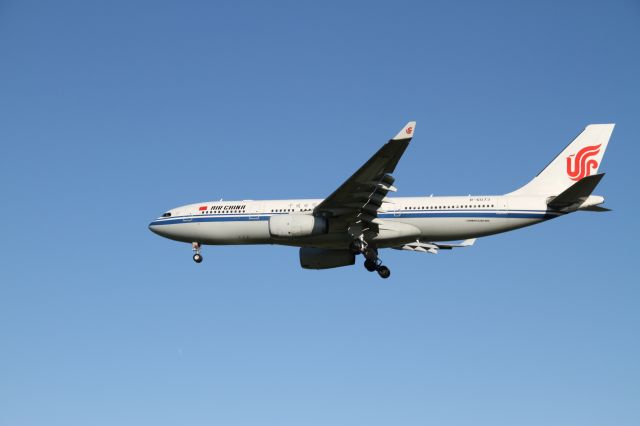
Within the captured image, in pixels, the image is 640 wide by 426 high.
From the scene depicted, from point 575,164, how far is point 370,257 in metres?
10.4

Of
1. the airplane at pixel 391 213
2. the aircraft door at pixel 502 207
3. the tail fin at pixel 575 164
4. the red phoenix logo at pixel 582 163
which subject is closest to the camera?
the airplane at pixel 391 213

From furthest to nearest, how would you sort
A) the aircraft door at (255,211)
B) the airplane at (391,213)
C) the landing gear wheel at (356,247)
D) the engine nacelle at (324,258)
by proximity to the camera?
the engine nacelle at (324,258)
the aircraft door at (255,211)
the landing gear wheel at (356,247)
the airplane at (391,213)

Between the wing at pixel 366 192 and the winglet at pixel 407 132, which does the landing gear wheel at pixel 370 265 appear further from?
the winglet at pixel 407 132

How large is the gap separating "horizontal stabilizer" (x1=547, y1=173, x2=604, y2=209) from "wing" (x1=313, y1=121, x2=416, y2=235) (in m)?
7.10

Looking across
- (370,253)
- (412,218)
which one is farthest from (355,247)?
(412,218)

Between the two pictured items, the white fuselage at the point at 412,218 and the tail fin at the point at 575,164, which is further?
the tail fin at the point at 575,164

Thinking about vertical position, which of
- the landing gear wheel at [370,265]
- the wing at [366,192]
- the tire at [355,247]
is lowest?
the landing gear wheel at [370,265]

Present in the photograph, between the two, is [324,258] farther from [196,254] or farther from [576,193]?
[576,193]

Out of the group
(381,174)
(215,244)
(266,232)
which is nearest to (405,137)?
(381,174)

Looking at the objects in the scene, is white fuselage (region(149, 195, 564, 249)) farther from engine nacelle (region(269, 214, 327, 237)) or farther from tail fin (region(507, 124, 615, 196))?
tail fin (region(507, 124, 615, 196))

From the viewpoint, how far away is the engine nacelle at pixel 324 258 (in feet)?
136

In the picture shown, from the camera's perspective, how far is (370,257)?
40.1m

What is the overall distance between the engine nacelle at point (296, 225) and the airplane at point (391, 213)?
44 mm

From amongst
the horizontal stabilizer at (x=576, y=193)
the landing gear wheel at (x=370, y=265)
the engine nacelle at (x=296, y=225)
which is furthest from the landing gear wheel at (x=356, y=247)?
the horizontal stabilizer at (x=576, y=193)
